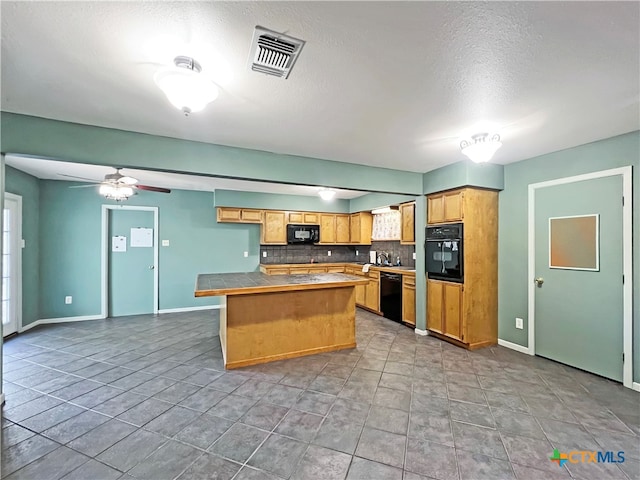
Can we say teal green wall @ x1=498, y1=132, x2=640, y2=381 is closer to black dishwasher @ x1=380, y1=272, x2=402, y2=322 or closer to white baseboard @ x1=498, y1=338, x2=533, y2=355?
white baseboard @ x1=498, y1=338, x2=533, y2=355

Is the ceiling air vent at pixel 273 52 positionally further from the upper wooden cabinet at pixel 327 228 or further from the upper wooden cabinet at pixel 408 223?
the upper wooden cabinet at pixel 327 228

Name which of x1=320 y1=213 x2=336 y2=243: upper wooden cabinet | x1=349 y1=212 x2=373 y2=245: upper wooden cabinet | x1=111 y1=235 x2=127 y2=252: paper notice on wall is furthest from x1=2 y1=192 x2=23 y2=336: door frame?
x1=349 y1=212 x2=373 y2=245: upper wooden cabinet

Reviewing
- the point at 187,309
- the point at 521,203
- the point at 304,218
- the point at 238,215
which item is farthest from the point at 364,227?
the point at 187,309

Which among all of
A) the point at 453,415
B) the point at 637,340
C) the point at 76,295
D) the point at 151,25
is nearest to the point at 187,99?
the point at 151,25

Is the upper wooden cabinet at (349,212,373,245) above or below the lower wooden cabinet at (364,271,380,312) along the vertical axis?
above

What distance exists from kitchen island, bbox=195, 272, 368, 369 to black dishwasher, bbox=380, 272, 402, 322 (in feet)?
4.66

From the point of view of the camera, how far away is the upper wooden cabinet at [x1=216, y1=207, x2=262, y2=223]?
5617 mm

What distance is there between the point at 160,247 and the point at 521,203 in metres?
6.01

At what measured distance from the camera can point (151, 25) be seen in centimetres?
134

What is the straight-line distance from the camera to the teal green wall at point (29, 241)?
13.8 ft

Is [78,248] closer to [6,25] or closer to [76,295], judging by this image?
[76,295]

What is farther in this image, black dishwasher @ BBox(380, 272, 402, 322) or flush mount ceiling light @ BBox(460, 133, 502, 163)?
black dishwasher @ BBox(380, 272, 402, 322)

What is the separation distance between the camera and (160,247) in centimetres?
541

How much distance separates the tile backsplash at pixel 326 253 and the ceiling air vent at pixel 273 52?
4.52 meters
